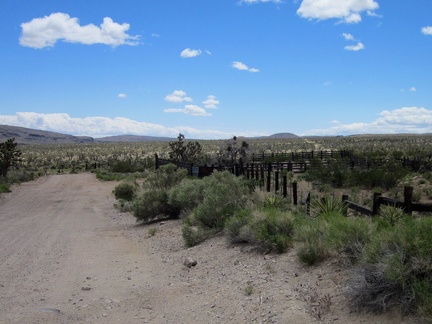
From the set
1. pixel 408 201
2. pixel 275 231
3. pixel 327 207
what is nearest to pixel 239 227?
pixel 275 231

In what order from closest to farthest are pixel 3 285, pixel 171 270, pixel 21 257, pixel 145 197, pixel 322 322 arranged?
pixel 322 322 → pixel 3 285 → pixel 171 270 → pixel 21 257 → pixel 145 197

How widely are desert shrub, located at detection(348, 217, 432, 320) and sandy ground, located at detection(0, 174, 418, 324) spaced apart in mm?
214

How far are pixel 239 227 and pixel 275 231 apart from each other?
1287 millimetres

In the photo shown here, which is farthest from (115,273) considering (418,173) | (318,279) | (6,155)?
(6,155)

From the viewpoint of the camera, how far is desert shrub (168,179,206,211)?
16047 millimetres

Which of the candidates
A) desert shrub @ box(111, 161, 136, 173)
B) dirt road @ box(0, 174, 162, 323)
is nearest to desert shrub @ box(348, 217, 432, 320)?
dirt road @ box(0, 174, 162, 323)

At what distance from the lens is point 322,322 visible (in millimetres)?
5789

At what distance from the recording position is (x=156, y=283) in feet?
30.2

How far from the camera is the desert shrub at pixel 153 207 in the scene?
17.1 meters

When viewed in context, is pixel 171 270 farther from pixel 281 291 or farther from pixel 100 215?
pixel 100 215

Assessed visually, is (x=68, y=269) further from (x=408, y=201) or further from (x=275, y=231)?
(x=408, y=201)

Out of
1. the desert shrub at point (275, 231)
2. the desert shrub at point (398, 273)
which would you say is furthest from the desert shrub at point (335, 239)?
the desert shrub at point (398, 273)

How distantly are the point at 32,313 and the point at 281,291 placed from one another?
405 centimetres

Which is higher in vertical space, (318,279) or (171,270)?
(318,279)
